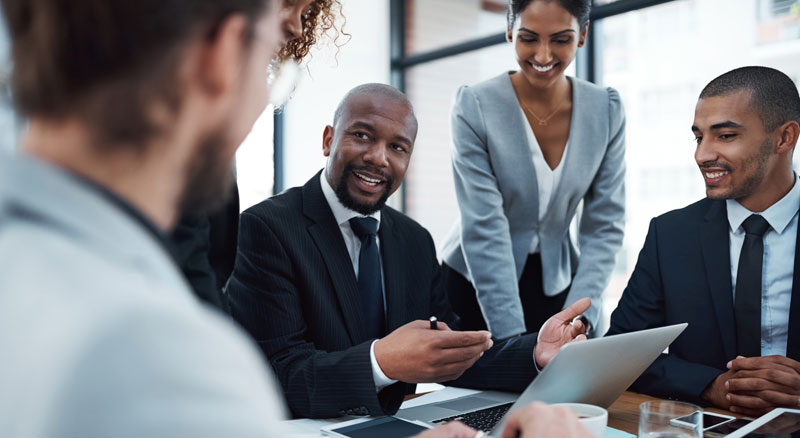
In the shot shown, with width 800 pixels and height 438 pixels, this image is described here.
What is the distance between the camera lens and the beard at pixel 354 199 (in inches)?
75.9

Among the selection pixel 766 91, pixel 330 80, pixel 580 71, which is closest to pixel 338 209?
pixel 766 91

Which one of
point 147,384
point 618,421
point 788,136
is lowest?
point 618,421

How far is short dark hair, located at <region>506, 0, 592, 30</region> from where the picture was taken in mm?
2207

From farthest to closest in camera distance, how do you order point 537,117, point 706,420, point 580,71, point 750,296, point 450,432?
point 580,71 → point 537,117 → point 750,296 → point 706,420 → point 450,432

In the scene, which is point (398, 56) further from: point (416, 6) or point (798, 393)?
point (798, 393)

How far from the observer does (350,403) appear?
4.59ft

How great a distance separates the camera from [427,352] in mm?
1371

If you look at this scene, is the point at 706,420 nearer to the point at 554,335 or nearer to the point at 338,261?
the point at 554,335

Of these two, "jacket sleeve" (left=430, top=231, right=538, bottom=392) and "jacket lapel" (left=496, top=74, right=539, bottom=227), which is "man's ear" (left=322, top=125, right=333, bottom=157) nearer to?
"jacket lapel" (left=496, top=74, right=539, bottom=227)

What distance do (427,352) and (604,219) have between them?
48.9 inches

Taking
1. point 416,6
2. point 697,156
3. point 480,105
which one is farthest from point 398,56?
point 697,156

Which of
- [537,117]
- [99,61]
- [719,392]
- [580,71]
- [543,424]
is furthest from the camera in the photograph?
[580,71]

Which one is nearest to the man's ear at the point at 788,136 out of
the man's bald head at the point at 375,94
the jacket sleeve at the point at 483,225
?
the jacket sleeve at the point at 483,225

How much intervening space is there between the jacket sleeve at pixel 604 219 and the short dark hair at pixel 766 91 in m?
0.39
